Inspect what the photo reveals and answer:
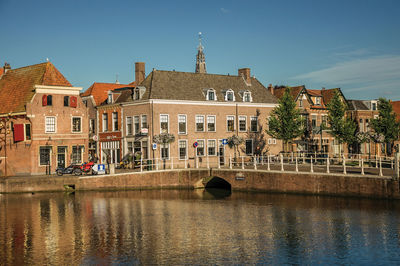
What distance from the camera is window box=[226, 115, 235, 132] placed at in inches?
A: 2109

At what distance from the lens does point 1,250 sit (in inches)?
871

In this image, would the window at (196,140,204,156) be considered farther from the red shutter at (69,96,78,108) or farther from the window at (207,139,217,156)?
the red shutter at (69,96,78,108)

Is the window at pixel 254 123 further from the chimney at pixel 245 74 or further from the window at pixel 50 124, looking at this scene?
the window at pixel 50 124

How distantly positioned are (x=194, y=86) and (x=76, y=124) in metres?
13.0

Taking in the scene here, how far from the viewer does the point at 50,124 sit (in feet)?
155

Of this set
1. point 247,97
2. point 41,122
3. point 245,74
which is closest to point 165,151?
point 41,122

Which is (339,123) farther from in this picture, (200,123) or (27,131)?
(27,131)

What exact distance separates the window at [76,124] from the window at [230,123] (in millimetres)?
15576

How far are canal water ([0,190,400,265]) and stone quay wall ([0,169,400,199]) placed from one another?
0.78 m

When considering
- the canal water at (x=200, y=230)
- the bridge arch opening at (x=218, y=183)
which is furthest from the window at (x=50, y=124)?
the bridge arch opening at (x=218, y=183)

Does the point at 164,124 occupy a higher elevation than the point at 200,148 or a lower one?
higher

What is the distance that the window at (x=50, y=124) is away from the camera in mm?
46969

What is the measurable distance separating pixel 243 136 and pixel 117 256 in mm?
35055

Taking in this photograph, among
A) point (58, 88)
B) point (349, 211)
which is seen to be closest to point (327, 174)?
point (349, 211)
